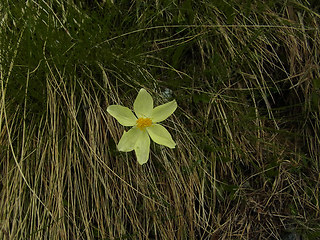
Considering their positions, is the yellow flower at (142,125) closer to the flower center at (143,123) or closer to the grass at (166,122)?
the flower center at (143,123)

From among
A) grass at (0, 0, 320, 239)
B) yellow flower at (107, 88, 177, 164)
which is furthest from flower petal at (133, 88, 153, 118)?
grass at (0, 0, 320, 239)

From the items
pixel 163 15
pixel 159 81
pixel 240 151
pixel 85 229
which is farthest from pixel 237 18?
pixel 85 229

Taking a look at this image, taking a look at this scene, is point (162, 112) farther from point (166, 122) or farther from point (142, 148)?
point (166, 122)

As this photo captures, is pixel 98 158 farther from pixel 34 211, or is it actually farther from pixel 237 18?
pixel 237 18

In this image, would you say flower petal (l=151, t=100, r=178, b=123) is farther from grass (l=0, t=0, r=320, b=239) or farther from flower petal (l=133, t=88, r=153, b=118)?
grass (l=0, t=0, r=320, b=239)

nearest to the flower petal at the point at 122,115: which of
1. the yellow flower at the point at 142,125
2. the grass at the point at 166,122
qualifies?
the yellow flower at the point at 142,125

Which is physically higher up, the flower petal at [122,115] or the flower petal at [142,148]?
the flower petal at [122,115]
